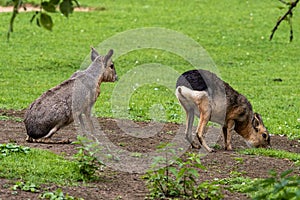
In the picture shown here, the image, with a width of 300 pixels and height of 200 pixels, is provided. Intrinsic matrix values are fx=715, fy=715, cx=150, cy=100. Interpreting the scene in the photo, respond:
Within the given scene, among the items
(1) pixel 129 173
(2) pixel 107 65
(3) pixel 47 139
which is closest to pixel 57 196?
(1) pixel 129 173

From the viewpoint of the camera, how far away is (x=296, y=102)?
13.2m

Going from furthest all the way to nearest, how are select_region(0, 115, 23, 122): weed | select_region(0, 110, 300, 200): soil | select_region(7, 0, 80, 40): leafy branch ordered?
select_region(0, 115, 23, 122): weed < select_region(0, 110, 300, 200): soil < select_region(7, 0, 80, 40): leafy branch

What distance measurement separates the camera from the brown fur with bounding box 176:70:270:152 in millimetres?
8586

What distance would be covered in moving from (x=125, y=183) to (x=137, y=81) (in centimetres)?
787

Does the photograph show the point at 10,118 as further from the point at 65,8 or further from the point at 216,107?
the point at 65,8

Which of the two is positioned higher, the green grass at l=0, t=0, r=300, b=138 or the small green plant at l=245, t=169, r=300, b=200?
the small green plant at l=245, t=169, r=300, b=200

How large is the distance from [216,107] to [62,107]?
1871 mm

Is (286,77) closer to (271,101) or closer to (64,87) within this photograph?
(271,101)

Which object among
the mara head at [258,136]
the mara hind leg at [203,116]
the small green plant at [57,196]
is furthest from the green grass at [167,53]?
the small green plant at [57,196]

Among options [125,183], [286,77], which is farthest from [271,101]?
[125,183]

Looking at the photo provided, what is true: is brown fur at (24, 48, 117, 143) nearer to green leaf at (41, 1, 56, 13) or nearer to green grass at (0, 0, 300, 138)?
green grass at (0, 0, 300, 138)

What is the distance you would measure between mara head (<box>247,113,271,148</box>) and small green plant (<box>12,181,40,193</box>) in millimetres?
3698

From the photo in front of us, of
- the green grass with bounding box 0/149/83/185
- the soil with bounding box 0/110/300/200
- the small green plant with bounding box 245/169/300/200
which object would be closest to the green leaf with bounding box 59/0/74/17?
the small green plant with bounding box 245/169/300/200

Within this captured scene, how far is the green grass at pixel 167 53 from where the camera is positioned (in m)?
12.5
